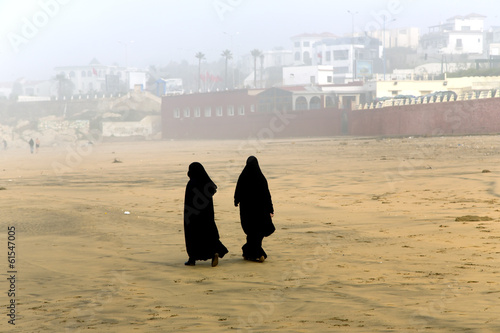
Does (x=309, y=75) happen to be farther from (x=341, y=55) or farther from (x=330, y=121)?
(x=330, y=121)

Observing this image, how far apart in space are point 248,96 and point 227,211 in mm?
62621

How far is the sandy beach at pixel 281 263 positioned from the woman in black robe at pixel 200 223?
0.22 metres

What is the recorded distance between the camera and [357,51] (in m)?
113

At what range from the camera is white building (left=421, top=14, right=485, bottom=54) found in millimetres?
127000

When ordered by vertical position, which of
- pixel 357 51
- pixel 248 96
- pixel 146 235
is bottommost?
pixel 146 235

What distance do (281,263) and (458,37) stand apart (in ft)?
418

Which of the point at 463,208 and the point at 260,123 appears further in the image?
the point at 260,123

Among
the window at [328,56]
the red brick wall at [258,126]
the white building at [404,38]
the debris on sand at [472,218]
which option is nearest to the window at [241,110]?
the red brick wall at [258,126]

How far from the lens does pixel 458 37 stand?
127 m

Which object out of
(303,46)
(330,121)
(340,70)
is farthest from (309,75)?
(303,46)

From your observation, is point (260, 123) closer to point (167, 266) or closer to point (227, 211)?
point (227, 211)

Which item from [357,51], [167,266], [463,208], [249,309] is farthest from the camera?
[357,51]

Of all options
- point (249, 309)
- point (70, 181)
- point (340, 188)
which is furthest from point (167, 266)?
point (70, 181)

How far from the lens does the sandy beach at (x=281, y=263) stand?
595cm
